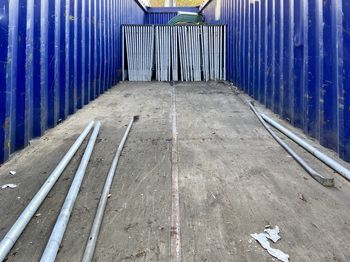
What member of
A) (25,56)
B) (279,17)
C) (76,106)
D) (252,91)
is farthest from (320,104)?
(76,106)

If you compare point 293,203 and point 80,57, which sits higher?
point 80,57

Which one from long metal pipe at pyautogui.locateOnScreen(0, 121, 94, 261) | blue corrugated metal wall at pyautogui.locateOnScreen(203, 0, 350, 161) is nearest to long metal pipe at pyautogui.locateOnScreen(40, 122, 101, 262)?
long metal pipe at pyautogui.locateOnScreen(0, 121, 94, 261)

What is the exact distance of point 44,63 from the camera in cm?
359

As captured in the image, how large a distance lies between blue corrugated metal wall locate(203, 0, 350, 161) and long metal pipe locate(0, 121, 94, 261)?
98.9 inches

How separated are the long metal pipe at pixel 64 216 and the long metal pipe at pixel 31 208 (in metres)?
0.14

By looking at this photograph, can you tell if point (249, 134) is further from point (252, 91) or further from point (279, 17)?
point (252, 91)

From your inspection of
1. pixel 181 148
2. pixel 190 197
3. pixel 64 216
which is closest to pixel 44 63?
pixel 181 148

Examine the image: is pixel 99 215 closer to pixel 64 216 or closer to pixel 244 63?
pixel 64 216

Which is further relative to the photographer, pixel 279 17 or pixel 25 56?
pixel 279 17

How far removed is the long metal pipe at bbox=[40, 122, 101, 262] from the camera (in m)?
1.59

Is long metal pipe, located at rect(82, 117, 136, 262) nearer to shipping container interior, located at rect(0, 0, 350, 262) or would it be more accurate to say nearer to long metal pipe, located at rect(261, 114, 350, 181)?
shipping container interior, located at rect(0, 0, 350, 262)

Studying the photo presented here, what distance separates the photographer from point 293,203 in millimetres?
2133

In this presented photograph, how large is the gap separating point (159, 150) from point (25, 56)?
169cm

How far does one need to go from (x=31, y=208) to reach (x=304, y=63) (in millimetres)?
3173
